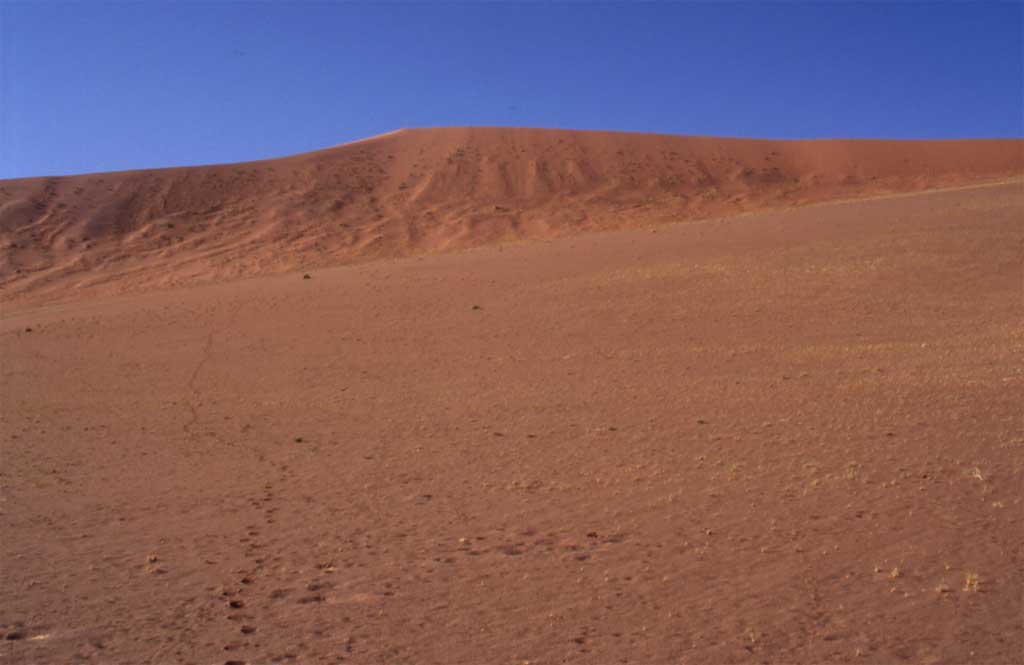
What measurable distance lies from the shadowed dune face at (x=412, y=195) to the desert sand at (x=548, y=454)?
16.3ft

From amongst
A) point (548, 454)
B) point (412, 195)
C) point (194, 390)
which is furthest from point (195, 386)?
point (412, 195)

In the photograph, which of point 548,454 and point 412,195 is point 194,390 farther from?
point 412,195

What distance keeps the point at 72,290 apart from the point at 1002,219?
2507cm

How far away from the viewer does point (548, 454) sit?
29.2ft

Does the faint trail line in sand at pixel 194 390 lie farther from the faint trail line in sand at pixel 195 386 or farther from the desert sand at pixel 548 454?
the desert sand at pixel 548 454

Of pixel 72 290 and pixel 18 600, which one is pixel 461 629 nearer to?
pixel 18 600

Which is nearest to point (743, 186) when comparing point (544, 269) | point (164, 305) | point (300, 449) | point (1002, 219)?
point (1002, 219)

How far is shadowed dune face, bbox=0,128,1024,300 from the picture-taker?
99.1ft

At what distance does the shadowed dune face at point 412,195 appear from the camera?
30203 millimetres

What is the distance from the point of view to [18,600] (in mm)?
5844

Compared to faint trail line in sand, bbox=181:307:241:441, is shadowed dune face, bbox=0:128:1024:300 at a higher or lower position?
higher

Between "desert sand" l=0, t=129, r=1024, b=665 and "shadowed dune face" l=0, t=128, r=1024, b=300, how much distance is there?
16.3 ft

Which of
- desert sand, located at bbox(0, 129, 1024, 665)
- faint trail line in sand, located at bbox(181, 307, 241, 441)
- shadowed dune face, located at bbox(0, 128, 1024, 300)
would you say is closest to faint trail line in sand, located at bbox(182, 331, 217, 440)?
faint trail line in sand, located at bbox(181, 307, 241, 441)

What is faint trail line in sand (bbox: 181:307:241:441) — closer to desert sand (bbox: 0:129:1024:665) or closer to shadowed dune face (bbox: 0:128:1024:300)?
desert sand (bbox: 0:129:1024:665)
